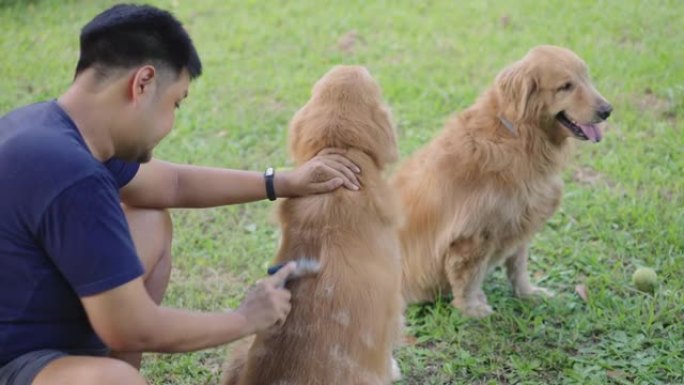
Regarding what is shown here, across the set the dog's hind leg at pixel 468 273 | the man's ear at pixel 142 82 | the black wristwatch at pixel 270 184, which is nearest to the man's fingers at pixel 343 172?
the black wristwatch at pixel 270 184

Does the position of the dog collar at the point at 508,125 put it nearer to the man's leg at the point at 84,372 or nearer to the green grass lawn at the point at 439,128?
the green grass lawn at the point at 439,128

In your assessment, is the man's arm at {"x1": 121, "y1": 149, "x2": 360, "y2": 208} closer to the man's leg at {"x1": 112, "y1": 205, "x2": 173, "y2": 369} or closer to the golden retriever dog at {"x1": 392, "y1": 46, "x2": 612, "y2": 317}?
the man's leg at {"x1": 112, "y1": 205, "x2": 173, "y2": 369}

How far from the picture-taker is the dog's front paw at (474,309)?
4250mm

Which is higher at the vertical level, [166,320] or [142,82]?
[142,82]

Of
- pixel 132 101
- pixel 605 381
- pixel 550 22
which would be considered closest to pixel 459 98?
pixel 550 22

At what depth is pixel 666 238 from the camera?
15.1ft

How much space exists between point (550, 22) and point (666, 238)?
3538mm

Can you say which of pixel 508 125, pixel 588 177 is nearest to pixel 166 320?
pixel 508 125

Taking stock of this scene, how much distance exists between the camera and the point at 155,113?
7.99 ft

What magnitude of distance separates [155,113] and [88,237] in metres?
0.46

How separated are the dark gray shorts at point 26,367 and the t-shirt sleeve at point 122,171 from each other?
804 mm

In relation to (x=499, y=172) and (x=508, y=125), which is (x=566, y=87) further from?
(x=499, y=172)

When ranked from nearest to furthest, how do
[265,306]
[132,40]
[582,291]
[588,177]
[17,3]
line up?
[132,40], [265,306], [582,291], [588,177], [17,3]

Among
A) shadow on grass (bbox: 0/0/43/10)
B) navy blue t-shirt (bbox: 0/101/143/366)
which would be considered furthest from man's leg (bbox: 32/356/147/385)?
shadow on grass (bbox: 0/0/43/10)
